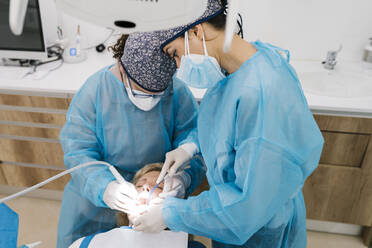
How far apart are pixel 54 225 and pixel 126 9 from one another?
2.15 m

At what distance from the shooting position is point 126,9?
493mm

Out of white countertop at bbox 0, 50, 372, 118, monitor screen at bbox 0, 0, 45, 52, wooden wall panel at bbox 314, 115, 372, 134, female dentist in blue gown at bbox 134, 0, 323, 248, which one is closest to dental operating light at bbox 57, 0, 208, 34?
female dentist in blue gown at bbox 134, 0, 323, 248

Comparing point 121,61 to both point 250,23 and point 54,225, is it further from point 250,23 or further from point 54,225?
point 54,225

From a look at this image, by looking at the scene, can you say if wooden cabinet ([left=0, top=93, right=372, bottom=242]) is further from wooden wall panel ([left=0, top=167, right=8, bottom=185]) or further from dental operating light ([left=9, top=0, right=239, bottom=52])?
dental operating light ([left=9, top=0, right=239, bottom=52])

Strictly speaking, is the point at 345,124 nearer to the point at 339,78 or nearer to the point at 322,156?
the point at 322,156

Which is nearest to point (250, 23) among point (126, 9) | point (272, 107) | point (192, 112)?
point (192, 112)

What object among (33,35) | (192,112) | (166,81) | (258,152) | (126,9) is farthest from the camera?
(33,35)

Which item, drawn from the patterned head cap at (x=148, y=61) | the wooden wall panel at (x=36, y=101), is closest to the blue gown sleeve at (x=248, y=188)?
the patterned head cap at (x=148, y=61)

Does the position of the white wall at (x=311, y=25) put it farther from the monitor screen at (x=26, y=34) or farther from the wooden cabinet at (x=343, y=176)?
the monitor screen at (x=26, y=34)

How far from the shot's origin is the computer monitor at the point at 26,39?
6.49ft

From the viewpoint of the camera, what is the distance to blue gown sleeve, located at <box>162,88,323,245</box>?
0.92m

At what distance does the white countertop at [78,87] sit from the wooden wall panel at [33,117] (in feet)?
0.47

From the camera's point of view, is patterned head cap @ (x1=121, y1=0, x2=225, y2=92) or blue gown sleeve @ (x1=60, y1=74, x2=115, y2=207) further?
blue gown sleeve @ (x1=60, y1=74, x2=115, y2=207)

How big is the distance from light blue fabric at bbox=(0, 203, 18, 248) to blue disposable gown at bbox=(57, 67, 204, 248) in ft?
1.54
